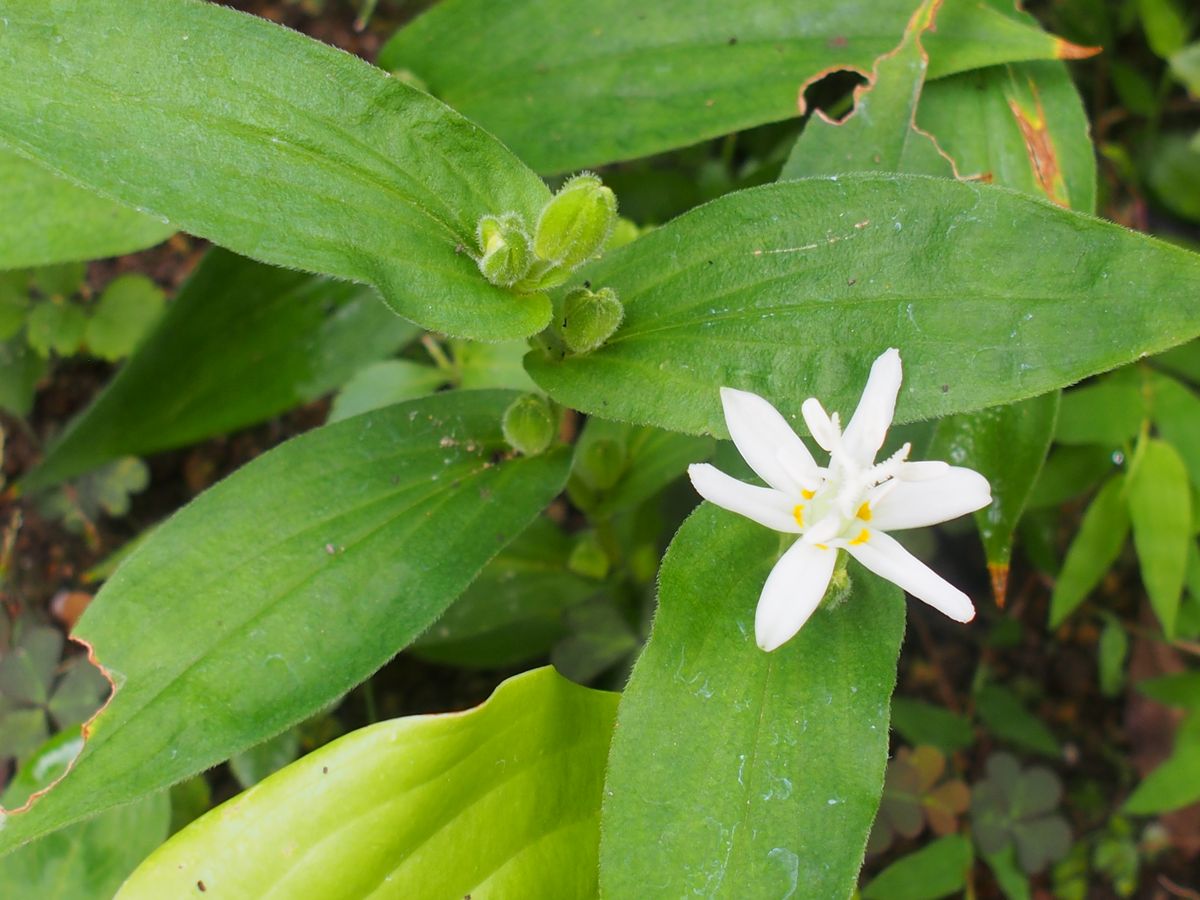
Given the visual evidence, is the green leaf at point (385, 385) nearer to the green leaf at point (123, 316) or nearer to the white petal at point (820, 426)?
the green leaf at point (123, 316)

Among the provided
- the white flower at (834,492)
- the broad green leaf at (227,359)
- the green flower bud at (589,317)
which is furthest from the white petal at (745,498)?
the broad green leaf at (227,359)

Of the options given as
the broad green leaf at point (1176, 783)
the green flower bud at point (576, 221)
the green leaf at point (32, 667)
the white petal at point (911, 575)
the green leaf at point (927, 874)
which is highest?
the green flower bud at point (576, 221)

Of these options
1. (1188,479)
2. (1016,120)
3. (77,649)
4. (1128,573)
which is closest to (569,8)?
(1016,120)

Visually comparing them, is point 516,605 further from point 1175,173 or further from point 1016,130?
point 1175,173

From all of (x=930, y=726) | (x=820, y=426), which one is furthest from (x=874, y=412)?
(x=930, y=726)

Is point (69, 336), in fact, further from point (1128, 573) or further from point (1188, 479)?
point (1128, 573)

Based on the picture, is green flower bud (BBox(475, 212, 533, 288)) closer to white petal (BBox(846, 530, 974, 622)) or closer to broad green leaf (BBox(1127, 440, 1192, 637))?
white petal (BBox(846, 530, 974, 622))
